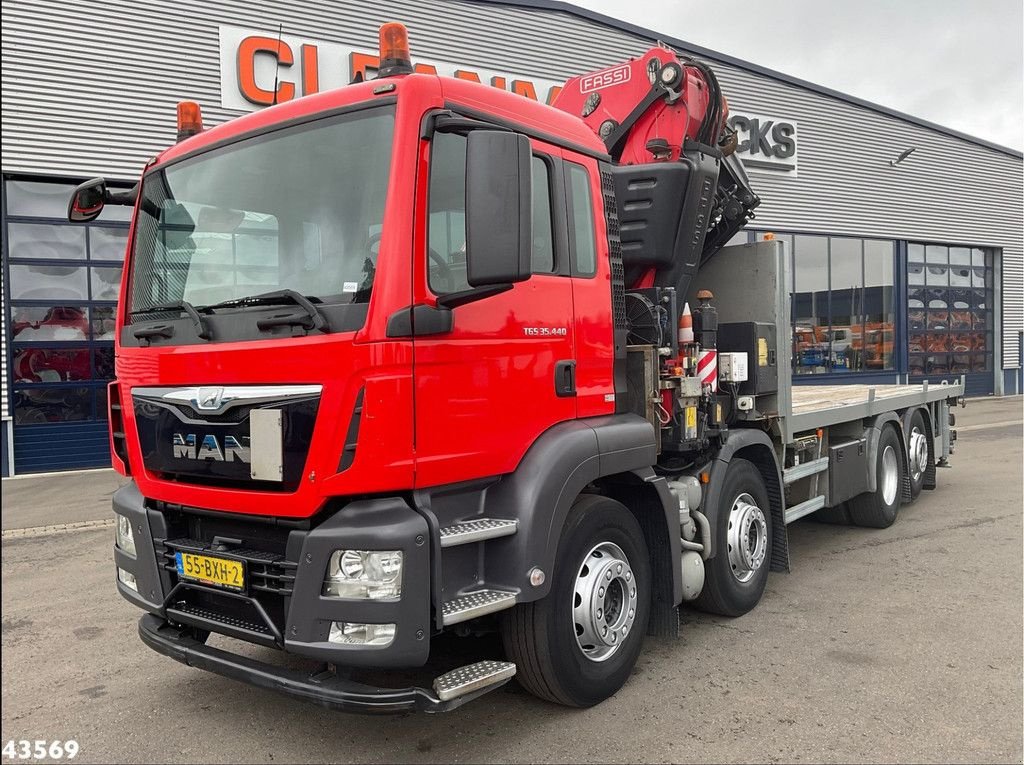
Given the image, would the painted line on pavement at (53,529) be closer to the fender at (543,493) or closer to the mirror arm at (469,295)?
the fender at (543,493)

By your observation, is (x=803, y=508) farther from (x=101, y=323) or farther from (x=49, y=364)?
(x=49, y=364)

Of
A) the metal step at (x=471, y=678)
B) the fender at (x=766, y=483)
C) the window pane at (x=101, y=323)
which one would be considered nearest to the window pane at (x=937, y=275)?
the fender at (x=766, y=483)

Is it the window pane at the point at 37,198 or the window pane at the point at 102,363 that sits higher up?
the window pane at the point at 37,198

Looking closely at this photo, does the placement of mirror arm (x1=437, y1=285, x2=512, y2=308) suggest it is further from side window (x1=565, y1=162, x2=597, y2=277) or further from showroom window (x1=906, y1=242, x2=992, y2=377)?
showroom window (x1=906, y1=242, x2=992, y2=377)

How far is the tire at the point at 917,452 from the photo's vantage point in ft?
26.3

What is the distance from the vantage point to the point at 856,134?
2020 cm

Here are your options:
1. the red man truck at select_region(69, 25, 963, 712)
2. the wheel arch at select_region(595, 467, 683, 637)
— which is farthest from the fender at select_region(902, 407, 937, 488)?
the wheel arch at select_region(595, 467, 683, 637)

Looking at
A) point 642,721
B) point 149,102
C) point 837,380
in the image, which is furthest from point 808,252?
point 642,721

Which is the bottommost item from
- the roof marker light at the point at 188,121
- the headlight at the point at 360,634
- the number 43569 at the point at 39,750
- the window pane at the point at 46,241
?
the number 43569 at the point at 39,750

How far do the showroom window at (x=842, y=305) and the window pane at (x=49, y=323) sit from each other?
48.3ft

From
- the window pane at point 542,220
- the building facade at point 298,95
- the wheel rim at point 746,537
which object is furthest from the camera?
the building facade at point 298,95

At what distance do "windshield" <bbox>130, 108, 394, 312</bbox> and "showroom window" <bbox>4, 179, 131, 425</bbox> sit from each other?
8.99 meters

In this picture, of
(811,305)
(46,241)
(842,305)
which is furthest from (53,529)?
(842,305)

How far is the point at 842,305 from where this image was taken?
67.1 ft
